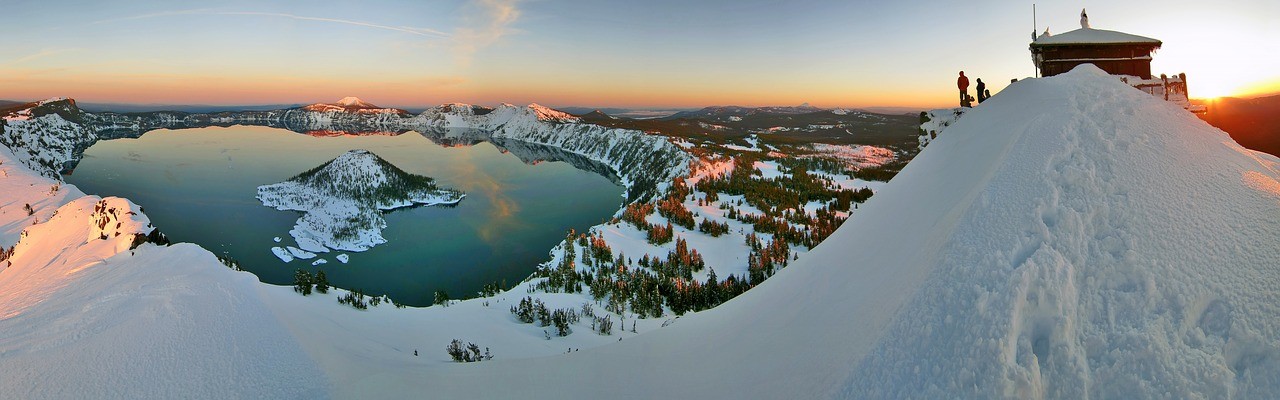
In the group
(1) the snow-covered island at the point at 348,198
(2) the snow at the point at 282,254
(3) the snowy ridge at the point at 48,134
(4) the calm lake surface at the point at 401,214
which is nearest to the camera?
(4) the calm lake surface at the point at 401,214

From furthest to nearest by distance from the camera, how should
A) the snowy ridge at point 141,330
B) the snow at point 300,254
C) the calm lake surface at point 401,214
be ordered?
the snow at point 300,254 < the calm lake surface at point 401,214 < the snowy ridge at point 141,330

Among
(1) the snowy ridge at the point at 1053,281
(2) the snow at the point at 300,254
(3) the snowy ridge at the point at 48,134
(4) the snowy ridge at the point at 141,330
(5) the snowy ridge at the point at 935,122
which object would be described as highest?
(3) the snowy ridge at the point at 48,134

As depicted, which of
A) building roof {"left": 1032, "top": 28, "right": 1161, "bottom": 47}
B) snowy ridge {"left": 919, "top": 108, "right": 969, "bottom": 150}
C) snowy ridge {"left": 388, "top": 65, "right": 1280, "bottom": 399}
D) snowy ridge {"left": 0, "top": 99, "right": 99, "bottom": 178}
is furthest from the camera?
snowy ridge {"left": 0, "top": 99, "right": 99, "bottom": 178}

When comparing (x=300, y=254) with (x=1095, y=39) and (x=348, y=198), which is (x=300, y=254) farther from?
(x=1095, y=39)

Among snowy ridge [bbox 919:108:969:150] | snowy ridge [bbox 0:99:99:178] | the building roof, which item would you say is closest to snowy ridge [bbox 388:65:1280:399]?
snowy ridge [bbox 919:108:969:150]

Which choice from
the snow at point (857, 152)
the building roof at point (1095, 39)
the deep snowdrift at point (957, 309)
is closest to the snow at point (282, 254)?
the deep snowdrift at point (957, 309)

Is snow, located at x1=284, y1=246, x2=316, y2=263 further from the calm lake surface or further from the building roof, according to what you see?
the building roof

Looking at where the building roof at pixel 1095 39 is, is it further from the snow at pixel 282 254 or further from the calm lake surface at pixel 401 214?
the snow at pixel 282 254
